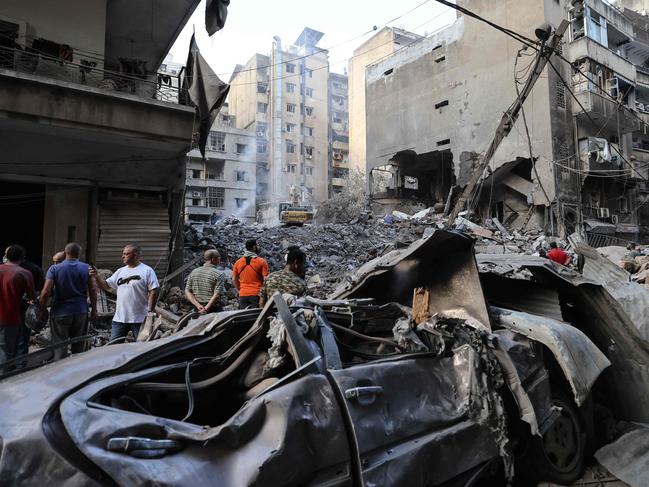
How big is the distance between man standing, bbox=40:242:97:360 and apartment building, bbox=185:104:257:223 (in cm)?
3893

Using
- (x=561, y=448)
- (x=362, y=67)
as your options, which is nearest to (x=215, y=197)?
(x=362, y=67)

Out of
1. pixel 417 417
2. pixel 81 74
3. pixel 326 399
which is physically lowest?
pixel 417 417

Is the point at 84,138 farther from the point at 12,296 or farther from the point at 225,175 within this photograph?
the point at 225,175

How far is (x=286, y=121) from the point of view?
52.0 m

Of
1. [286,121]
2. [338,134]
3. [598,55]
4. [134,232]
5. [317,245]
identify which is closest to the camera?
[134,232]

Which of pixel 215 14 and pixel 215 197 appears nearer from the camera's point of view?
pixel 215 14

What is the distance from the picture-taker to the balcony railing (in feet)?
28.2

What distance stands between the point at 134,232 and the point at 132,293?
621cm

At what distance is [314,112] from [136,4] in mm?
45225

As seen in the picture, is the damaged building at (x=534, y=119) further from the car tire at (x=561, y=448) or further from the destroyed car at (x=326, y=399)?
the destroyed car at (x=326, y=399)

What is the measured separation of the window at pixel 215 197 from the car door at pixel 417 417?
4469cm

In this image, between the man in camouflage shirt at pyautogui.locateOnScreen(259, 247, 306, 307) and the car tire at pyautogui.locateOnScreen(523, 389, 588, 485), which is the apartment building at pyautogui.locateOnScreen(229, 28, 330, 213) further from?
the car tire at pyautogui.locateOnScreen(523, 389, 588, 485)

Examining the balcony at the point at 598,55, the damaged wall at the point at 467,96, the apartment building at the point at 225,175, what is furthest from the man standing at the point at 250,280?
the apartment building at the point at 225,175

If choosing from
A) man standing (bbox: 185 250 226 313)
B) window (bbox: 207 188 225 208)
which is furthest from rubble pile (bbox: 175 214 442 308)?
window (bbox: 207 188 225 208)
